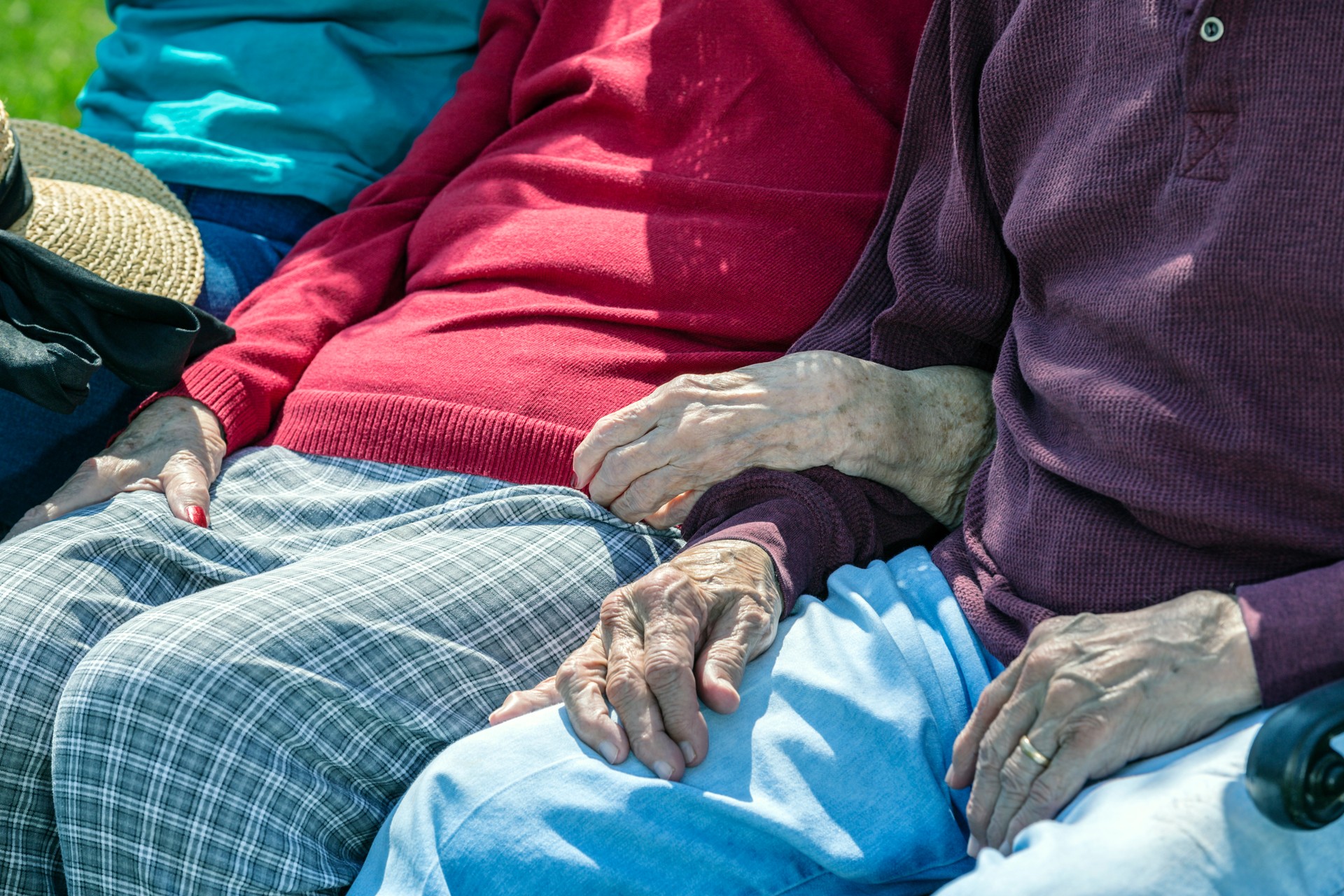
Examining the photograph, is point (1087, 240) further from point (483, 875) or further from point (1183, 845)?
point (483, 875)

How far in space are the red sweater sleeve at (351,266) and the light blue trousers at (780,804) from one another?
846 millimetres

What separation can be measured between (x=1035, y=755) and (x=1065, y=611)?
242 mm

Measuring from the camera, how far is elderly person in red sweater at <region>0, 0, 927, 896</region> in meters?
1.30

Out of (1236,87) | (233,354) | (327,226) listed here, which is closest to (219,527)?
(233,354)

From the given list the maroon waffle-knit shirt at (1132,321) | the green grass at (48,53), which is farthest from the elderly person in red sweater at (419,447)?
the green grass at (48,53)

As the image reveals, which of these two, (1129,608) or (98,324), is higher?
(98,324)

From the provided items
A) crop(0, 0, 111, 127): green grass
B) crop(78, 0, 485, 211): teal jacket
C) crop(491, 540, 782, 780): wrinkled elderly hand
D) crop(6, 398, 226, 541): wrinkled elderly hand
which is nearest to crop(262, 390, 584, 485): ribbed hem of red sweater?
crop(6, 398, 226, 541): wrinkled elderly hand

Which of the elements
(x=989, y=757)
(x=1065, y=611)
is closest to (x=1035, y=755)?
(x=989, y=757)

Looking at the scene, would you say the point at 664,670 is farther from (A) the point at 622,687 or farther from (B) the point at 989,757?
(B) the point at 989,757

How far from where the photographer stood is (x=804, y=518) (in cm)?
158

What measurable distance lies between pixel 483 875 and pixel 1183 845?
662mm

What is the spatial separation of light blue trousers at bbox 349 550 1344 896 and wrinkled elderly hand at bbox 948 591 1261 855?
24 mm

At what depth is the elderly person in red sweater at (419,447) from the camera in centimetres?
130

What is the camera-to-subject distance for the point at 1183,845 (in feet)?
3.29
